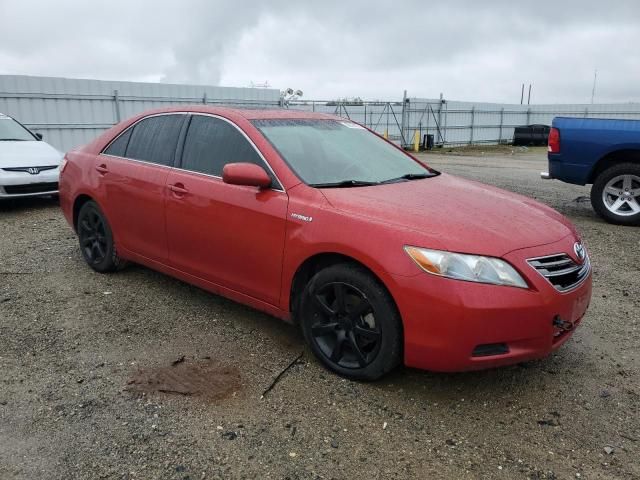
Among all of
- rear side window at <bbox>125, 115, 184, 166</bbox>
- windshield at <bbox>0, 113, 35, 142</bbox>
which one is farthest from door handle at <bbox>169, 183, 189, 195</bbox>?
windshield at <bbox>0, 113, 35, 142</bbox>

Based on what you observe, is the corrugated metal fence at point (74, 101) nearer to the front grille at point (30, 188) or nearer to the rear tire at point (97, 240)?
the front grille at point (30, 188)

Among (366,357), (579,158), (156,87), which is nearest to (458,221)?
(366,357)

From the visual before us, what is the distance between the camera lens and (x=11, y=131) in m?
9.09

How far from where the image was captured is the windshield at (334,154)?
11.6 ft

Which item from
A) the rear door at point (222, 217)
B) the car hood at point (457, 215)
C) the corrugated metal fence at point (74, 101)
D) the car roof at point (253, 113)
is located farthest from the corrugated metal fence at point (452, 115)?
the car hood at point (457, 215)

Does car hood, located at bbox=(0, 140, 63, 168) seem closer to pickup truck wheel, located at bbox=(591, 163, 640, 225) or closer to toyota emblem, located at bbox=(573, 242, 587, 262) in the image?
toyota emblem, located at bbox=(573, 242, 587, 262)

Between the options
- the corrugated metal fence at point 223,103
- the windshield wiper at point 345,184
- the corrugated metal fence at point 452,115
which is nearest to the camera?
the windshield wiper at point 345,184

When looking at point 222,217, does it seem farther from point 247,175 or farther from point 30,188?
point 30,188

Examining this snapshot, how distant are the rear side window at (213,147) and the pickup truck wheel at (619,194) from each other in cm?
584

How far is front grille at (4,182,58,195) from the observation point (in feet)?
26.1

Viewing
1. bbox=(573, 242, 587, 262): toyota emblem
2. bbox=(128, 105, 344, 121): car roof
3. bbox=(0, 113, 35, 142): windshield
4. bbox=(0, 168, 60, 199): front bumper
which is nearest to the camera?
bbox=(573, 242, 587, 262): toyota emblem

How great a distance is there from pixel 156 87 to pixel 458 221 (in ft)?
49.9

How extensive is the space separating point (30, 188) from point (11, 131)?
166 centimetres

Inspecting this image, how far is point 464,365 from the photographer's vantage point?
2.79 metres
